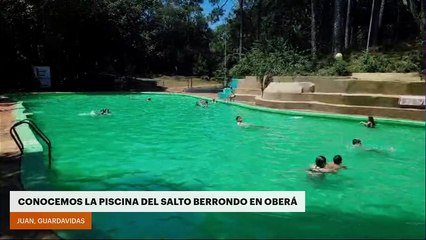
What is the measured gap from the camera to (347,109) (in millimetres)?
16062

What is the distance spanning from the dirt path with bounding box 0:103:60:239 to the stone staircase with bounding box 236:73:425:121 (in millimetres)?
11092

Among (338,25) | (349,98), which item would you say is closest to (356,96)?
(349,98)

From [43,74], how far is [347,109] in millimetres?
24096

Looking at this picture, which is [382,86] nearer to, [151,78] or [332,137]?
[332,137]

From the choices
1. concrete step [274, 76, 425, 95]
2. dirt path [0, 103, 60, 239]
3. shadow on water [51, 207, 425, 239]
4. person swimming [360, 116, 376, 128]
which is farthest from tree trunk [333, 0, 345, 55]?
shadow on water [51, 207, 425, 239]

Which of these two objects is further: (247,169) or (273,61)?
(273,61)

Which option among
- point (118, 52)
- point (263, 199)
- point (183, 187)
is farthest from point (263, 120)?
point (118, 52)

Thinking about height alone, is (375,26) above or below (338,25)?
above

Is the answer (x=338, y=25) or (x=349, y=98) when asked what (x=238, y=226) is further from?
(x=338, y=25)

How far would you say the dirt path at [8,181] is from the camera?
454cm

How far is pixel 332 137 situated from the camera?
12.0 meters

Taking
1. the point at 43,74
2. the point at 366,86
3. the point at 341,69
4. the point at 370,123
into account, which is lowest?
the point at 370,123

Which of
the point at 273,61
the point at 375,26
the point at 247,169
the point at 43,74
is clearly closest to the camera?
the point at 247,169

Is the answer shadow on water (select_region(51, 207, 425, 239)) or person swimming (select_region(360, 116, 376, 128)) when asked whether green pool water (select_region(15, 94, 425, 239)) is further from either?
person swimming (select_region(360, 116, 376, 128))
